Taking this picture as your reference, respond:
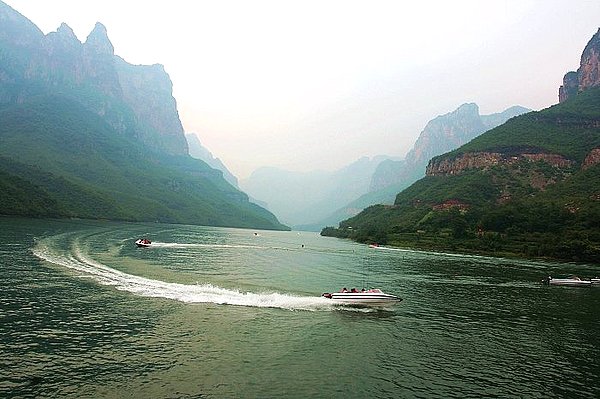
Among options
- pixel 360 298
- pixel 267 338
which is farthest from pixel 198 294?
pixel 360 298

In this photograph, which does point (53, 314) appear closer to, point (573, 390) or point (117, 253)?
point (573, 390)

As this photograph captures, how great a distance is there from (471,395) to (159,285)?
1932 inches

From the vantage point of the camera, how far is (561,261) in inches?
5817

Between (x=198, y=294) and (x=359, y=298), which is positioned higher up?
(x=198, y=294)

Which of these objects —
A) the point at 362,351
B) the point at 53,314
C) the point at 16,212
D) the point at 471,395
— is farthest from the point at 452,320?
the point at 16,212

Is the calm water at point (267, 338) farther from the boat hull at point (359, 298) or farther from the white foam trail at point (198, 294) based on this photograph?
the boat hull at point (359, 298)

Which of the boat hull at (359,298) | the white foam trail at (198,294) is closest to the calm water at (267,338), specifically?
the white foam trail at (198,294)

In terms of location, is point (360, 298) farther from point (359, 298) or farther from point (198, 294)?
point (198, 294)

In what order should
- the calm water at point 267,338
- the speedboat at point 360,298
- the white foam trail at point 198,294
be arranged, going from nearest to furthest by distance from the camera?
1. the calm water at point 267,338
2. the white foam trail at point 198,294
3. the speedboat at point 360,298

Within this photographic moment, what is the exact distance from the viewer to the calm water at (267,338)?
2891cm

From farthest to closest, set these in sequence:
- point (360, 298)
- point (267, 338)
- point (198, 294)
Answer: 1. point (360, 298)
2. point (198, 294)
3. point (267, 338)

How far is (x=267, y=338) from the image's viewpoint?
40.4 m

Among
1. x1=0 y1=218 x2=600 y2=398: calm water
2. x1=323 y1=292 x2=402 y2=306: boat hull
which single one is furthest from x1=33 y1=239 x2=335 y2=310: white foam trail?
x1=323 y1=292 x2=402 y2=306: boat hull

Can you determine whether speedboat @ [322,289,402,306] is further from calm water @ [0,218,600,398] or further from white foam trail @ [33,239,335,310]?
calm water @ [0,218,600,398]
